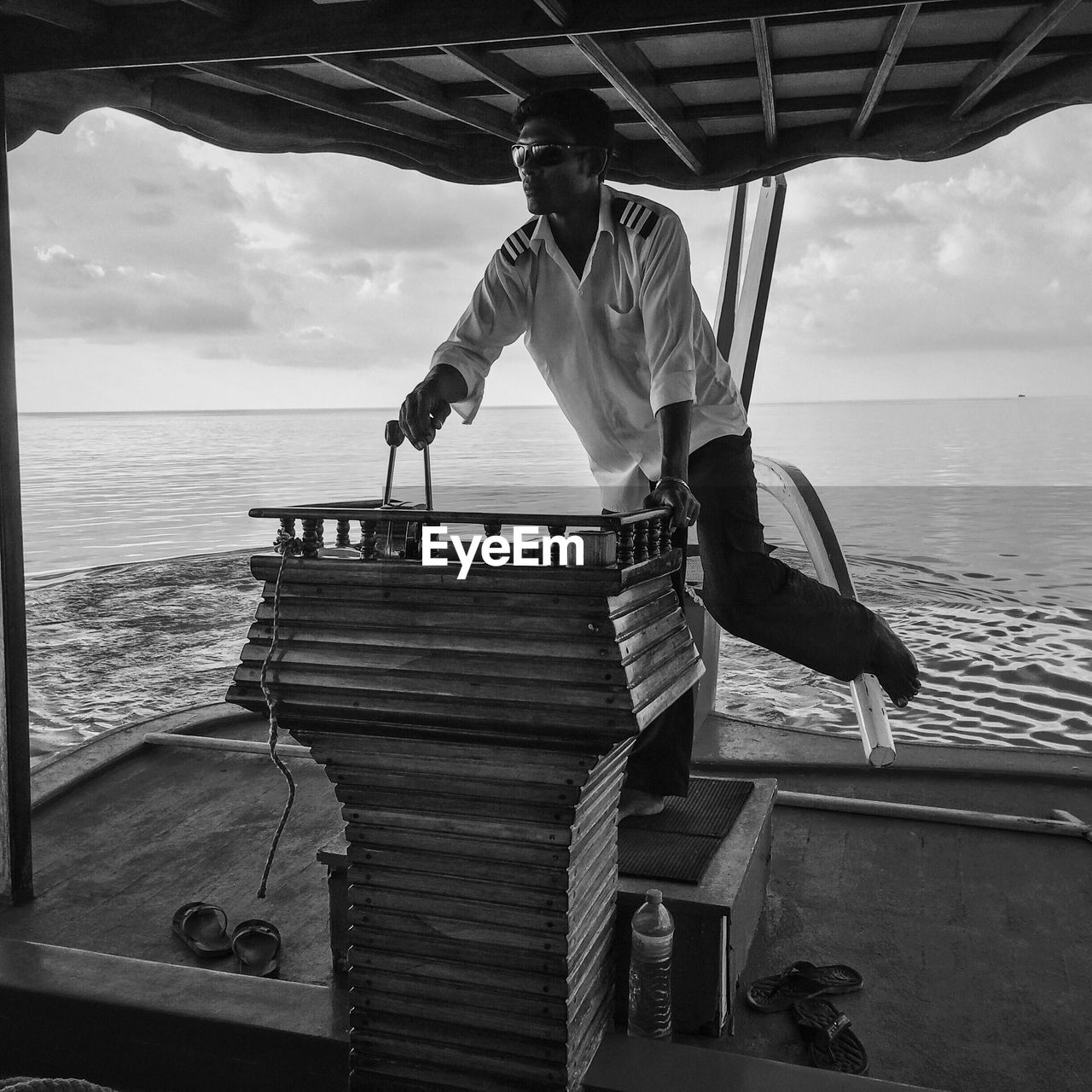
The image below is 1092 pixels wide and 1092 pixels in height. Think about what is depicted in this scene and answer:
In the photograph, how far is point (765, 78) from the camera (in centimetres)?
292

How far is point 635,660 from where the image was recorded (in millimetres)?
1805

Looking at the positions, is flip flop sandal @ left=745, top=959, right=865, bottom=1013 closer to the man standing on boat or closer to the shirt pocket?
the man standing on boat

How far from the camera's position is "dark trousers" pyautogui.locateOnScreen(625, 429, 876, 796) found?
2752 mm

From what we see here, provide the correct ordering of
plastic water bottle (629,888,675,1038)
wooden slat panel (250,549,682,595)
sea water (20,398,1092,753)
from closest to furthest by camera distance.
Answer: wooden slat panel (250,549,682,595) → plastic water bottle (629,888,675,1038) → sea water (20,398,1092,753)

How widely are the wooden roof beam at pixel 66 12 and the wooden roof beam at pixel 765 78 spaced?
1.67 metres

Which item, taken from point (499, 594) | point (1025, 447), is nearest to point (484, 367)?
point (499, 594)

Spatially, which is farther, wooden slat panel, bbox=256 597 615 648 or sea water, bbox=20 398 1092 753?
sea water, bbox=20 398 1092 753

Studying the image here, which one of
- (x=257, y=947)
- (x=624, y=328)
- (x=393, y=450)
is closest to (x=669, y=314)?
(x=624, y=328)

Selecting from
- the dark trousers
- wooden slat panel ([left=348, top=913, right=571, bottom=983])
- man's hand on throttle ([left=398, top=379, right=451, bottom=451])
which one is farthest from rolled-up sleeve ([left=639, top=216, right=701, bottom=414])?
wooden slat panel ([left=348, top=913, right=571, bottom=983])

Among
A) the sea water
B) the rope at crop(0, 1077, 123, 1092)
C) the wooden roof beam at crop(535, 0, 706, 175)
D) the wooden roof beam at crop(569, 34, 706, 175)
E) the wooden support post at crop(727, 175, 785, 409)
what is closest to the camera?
the rope at crop(0, 1077, 123, 1092)

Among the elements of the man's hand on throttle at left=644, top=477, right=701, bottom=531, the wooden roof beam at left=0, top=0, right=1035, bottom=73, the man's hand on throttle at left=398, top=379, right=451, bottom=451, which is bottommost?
the man's hand on throttle at left=644, top=477, right=701, bottom=531

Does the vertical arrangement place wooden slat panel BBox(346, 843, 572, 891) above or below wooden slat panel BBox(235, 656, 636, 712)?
below

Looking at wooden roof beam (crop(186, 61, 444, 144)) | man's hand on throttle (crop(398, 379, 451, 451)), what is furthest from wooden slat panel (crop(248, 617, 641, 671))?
wooden roof beam (crop(186, 61, 444, 144))

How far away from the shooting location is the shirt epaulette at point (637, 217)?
97.6 inches
